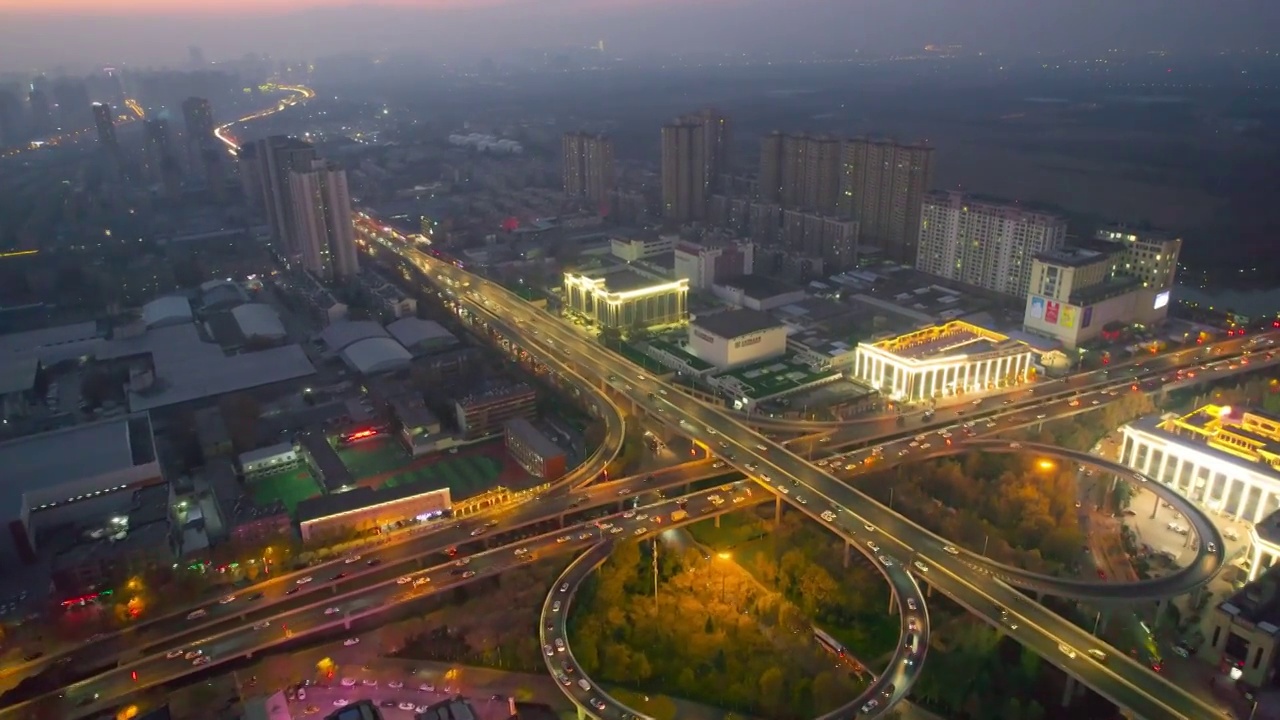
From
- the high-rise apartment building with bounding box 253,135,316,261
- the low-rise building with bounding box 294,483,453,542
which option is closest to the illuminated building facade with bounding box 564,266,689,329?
the low-rise building with bounding box 294,483,453,542

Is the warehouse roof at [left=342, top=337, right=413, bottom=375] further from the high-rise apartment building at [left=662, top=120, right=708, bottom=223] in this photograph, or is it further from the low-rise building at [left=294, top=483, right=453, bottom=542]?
the high-rise apartment building at [left=662, top=120, right=708, bottom=223]

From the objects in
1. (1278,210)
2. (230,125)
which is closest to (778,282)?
(1278,210)

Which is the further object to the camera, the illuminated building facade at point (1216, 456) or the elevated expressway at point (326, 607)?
the illuminated building facade at point (1216, 456)

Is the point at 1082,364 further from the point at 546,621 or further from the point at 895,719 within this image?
the point at 546,621

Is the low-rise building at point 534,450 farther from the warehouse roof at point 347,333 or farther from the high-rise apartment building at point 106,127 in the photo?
the high-rise apartment building at point 106,127

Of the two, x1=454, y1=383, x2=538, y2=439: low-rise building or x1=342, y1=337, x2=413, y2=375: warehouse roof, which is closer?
x1=454, y1=383, x2=538, y2=439: low-rise building

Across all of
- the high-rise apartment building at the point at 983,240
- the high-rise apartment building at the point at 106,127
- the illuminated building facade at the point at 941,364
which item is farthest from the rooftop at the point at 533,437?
the high-rise apartment building at the point at 106,127

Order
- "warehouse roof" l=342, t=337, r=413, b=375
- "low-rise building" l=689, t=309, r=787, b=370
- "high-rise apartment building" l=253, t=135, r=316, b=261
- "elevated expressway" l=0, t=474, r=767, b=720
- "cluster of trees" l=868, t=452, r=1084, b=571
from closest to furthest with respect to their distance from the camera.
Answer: "elevated expressway" l=0, t=474, r=767, b=720 → "cluster of trees" l=868, t=452, r=1084, b=571 → "low-rise building" l=689, t=309, r=787, b=370 → "warehouse roof" l=342, t=337, r=413, b=375 → "high-rise apartment building" l=253, t=135, r=316, b=261
